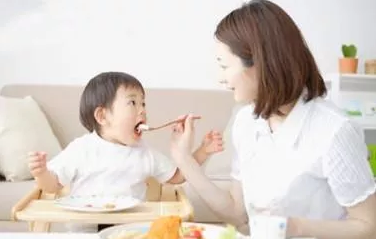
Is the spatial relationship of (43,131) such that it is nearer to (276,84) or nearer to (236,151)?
(236,151)

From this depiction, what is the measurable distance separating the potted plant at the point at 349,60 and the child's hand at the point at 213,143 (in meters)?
1.88

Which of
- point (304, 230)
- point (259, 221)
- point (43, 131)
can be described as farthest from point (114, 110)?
point (43, 131)

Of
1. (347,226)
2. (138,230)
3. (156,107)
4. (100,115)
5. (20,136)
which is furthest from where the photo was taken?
(156,107)

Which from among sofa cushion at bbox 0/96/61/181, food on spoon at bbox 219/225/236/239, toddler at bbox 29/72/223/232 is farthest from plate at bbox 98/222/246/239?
A: sofa cushion at bbox 0/96/61/181

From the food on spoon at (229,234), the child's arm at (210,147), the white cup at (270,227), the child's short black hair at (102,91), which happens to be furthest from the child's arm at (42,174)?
the white cup at (270,227)

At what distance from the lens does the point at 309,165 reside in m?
1.40

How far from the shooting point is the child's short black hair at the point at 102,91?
6.26 ft

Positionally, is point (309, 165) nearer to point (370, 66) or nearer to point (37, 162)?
point (37, 162)

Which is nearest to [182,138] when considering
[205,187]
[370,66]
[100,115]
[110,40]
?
[205,187]

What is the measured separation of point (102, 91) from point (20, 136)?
3.53 ft

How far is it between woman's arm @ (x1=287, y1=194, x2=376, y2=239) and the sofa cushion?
1756 mm

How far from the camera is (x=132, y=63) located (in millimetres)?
3453

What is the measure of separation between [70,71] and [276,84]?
86.8 inches

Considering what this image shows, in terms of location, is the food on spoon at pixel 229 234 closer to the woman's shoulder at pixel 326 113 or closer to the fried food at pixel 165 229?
the fried food at pixel 165 229
